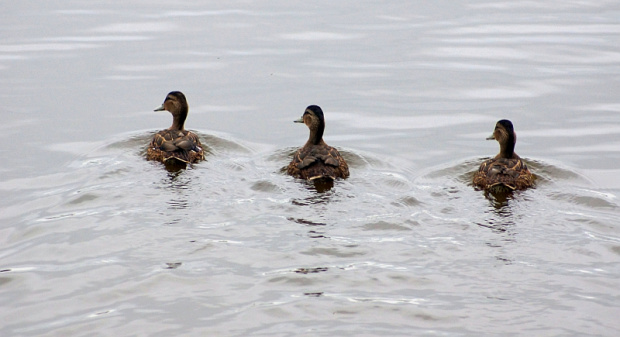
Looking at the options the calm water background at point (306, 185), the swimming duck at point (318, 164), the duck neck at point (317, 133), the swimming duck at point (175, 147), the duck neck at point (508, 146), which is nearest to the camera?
the calm water background at point (306, 185)

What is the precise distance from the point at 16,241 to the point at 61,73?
9.94 m

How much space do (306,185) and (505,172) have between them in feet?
9.77

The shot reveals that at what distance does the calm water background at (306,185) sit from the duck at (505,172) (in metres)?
0.27

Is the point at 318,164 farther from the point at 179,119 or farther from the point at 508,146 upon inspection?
the point at 179,119

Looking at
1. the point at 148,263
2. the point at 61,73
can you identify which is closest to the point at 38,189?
the point at 148,263


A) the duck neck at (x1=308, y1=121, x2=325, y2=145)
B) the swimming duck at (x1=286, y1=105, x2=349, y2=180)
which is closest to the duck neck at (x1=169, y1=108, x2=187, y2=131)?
the duck neck at (x1=308, y1=121, x2=325, y2=145)

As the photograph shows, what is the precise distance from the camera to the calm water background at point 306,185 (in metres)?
8.92

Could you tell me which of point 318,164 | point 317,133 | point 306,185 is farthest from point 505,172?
point 317,133

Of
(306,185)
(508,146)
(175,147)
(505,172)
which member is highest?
(508,146)

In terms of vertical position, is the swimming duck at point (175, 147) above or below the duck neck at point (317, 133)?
below

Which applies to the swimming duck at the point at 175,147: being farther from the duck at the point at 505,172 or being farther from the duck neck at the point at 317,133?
the duck at the point at 505,172

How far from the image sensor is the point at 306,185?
42.7 feet

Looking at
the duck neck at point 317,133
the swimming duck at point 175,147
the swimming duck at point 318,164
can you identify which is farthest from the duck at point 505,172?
the swimming duck at point 175,147

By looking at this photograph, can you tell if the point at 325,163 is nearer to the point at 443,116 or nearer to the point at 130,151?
the point at 130,151
